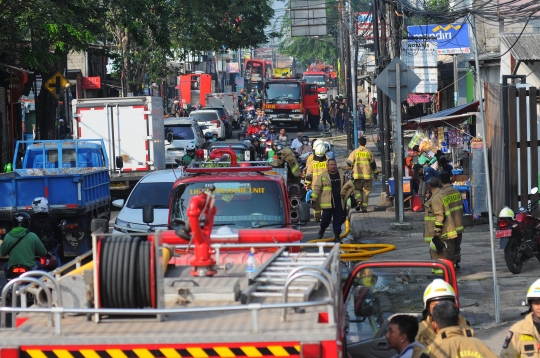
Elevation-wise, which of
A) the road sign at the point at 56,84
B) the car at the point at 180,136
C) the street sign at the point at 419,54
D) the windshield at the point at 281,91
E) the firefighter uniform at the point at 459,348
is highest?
the windshield at the point at 281,91

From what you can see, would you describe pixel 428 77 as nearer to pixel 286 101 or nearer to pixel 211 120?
pixel 211 120

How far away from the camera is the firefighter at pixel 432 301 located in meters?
5.64

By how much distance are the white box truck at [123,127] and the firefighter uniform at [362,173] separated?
245 inches

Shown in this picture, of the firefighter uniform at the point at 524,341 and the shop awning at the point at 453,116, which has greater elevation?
the shop awning at the point at 453,116

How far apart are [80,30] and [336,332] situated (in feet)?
50.2

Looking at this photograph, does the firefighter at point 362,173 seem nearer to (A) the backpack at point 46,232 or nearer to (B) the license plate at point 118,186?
(B) the license plate at point 118,186

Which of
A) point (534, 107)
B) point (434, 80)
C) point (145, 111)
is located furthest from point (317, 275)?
point (434, 80)

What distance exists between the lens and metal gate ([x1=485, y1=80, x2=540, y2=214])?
54.7 ft

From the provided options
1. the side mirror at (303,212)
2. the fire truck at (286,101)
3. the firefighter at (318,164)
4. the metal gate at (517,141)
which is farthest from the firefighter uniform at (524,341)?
the fire truck at (286,101)

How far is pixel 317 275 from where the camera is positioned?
4539 mm

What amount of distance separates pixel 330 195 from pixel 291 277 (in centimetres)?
1118

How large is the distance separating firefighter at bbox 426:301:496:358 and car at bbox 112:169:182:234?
854 centimetres

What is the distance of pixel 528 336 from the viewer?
17.9 ft

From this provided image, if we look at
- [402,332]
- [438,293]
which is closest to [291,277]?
[402,332]
